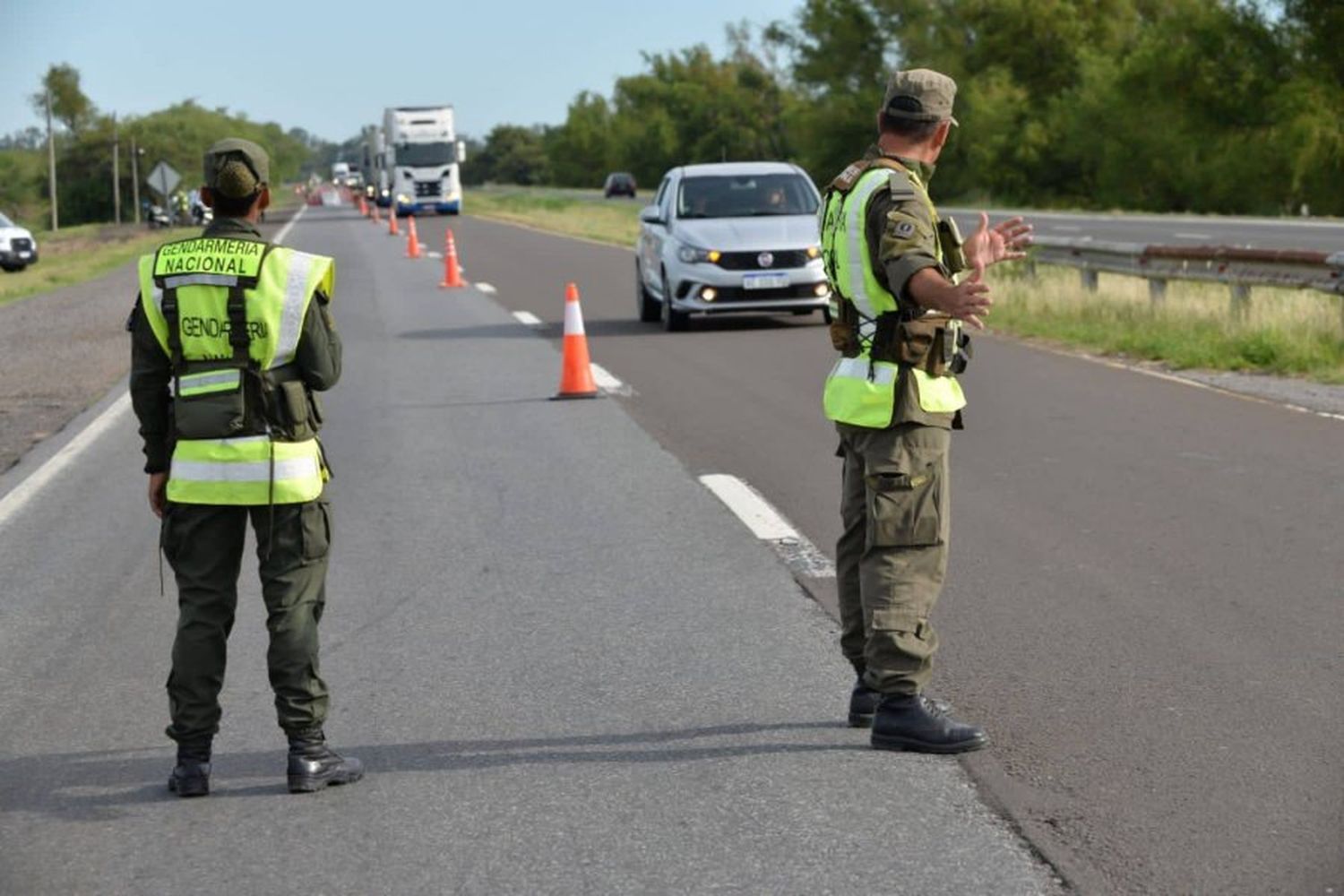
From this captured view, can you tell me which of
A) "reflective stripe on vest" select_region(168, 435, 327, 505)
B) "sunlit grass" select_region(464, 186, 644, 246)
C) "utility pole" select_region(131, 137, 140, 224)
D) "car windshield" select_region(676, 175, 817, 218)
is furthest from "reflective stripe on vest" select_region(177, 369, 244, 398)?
"utility pole" select_region(131, 137, 140, 224)

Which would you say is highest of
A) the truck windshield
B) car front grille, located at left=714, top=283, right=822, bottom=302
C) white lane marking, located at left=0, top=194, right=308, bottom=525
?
the truck windshield

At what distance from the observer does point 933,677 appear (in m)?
6.00

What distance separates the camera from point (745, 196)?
19969mm

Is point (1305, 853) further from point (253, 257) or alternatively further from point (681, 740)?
point (253, 257)

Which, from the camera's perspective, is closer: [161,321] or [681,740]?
[161,321]

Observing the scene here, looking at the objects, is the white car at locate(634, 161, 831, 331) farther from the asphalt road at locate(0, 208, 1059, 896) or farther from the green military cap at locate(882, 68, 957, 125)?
the green military cap at locate(882, 68, 957, 125)

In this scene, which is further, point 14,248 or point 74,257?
point 74,257

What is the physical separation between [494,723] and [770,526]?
10.7 ft

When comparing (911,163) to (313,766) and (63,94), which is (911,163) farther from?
(63,94)

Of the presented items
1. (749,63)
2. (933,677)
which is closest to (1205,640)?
(933,677)

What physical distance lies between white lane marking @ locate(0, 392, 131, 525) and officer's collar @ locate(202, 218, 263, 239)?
4991 millimetres

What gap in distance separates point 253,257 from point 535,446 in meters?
6.86

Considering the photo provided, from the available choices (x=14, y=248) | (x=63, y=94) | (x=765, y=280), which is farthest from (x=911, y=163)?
(x=63, y=94)

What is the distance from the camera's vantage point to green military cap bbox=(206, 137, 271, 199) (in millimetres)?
4875
